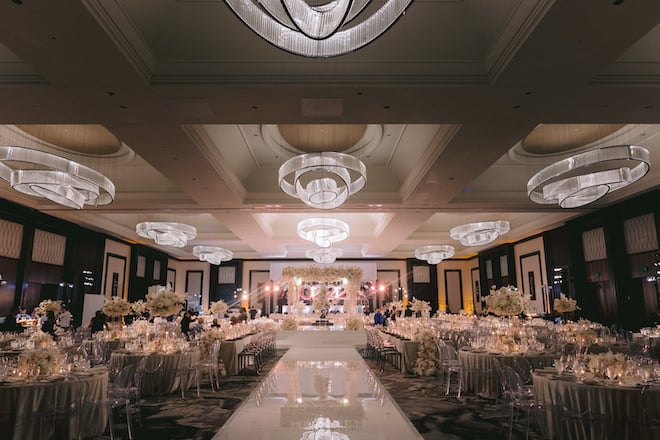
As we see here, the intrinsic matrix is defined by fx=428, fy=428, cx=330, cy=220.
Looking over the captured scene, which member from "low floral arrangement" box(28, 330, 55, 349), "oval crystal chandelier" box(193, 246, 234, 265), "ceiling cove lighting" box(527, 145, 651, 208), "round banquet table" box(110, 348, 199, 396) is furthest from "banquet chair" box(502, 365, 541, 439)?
"oval crystal chandelier" box(193, 246, 234, 265)

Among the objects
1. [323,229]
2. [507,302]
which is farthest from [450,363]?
[323,229]

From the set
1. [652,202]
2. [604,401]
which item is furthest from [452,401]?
[652,202]

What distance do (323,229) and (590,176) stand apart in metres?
6.91

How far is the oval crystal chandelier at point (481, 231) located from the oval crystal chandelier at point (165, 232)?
28.5 ft

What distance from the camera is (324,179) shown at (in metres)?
8.64

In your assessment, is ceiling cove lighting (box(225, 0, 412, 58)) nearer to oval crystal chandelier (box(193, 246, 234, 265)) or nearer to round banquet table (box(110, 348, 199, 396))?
round banquet table (box(110, 348, 199, 396))

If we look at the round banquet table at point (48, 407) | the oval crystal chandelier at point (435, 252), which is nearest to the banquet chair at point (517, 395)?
the round banquet table at point (48, 407)

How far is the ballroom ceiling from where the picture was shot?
4820 mm

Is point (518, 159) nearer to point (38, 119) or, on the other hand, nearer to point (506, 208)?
point (506, 208)

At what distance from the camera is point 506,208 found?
13164 millimetres

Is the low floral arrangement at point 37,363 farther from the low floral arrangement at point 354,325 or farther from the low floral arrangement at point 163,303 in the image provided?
the low floral arrangement at point 354,325

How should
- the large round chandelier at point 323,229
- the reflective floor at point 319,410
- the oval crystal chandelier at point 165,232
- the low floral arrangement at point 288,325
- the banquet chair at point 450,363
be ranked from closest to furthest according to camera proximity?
1. the reflective floor at point 319,410
2. the banquet chair at point 450,363
3. the large round chandelier at point 323,229
4. the oval crystal chandelier at point 165,232
5. the low floral arrangement at point 288,325

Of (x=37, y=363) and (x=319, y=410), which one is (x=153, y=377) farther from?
(x=319, y=410)

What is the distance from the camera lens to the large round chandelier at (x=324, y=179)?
23.7ft
